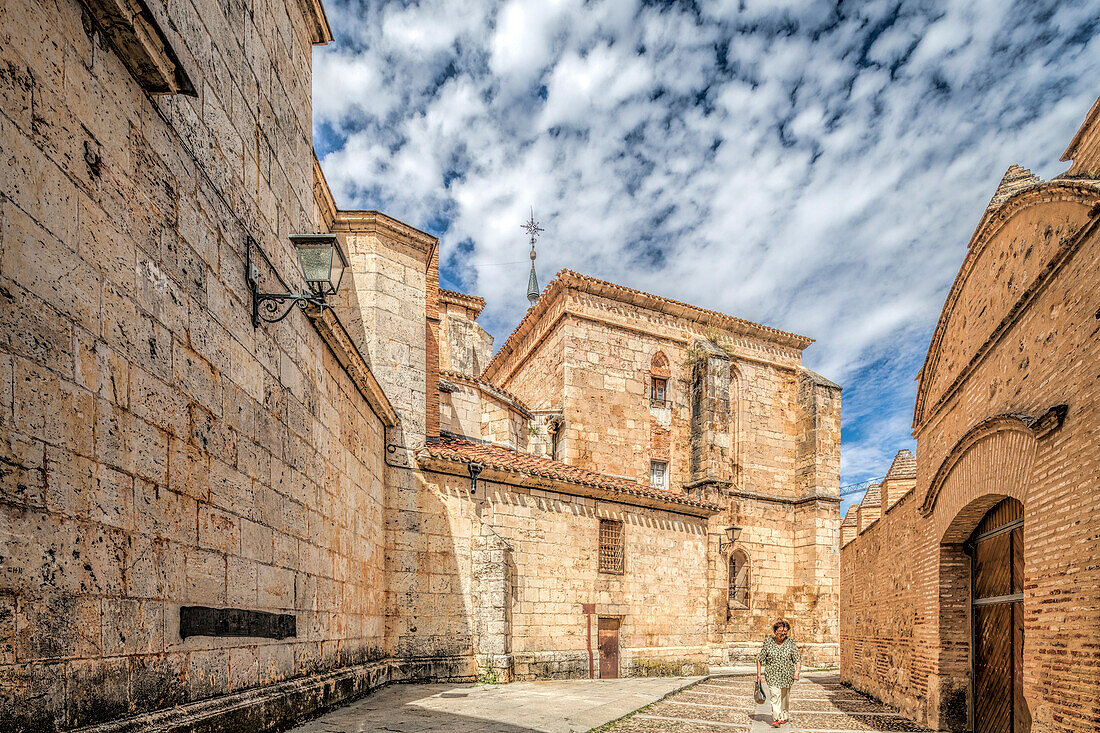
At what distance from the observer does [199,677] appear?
4.27 m

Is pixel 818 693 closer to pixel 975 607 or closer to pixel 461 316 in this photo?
pixel 975 607

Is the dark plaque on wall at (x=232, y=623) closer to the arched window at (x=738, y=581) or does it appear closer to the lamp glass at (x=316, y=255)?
the lamp glass at (x=316, y=255)

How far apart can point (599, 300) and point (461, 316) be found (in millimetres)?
4701

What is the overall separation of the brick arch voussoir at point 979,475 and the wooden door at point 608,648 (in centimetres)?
773

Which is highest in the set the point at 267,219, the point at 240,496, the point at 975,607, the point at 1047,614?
the point at 267,219

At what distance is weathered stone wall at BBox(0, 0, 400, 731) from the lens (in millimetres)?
2787

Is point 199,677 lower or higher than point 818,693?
higher

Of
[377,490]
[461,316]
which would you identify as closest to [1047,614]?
[377,490]

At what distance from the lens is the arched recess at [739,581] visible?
71.9 feet

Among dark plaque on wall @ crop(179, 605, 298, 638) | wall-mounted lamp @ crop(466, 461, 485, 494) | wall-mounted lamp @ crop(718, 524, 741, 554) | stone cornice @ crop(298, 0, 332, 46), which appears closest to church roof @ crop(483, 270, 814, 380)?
wall-mounted lamp @ crop(718, 524, 741, 554)

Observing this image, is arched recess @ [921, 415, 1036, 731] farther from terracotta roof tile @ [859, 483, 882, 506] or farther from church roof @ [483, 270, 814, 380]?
church roof @ [483, 270, 814, 380]

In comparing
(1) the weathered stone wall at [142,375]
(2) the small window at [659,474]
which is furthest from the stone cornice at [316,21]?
(2) the small window at [659,474]

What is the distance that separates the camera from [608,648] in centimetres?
1441

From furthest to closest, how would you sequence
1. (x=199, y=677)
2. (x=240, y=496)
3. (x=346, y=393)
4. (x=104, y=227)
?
(x=346, y=393)
(x=240, y=496)
(x=199, y=677)
(x=104, y=227)
